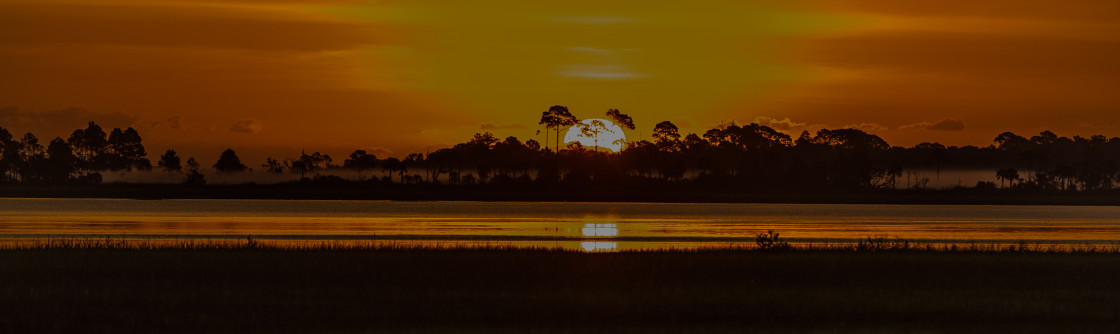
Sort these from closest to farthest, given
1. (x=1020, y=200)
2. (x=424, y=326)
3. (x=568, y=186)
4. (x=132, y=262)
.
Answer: (x=424, y=326) → (x=132, y=262) → (x=1020, y=200) → (x=568, y=186)

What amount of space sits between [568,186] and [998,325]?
175 m

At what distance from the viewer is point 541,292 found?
27172 millimetres

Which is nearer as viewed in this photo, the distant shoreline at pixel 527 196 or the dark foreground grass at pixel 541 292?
the dark foreground grass at pixel 541 292

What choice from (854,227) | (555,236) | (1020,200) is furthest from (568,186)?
(555,236)

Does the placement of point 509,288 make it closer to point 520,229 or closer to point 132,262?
point 132,262

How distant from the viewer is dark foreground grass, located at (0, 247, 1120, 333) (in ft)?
73.2

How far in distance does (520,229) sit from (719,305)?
42491 mm

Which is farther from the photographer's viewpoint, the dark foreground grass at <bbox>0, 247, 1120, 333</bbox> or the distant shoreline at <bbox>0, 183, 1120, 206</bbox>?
the distant shoreline at <bbox>0, 183, 1120, 206</bbox>

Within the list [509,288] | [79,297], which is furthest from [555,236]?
[79,297]

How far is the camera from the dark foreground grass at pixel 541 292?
2231 centimetres

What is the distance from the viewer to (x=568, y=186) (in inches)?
7790

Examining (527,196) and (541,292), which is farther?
(527,196)

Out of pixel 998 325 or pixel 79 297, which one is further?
pixel 79 297

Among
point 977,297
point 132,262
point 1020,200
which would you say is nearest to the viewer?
point 977,297
